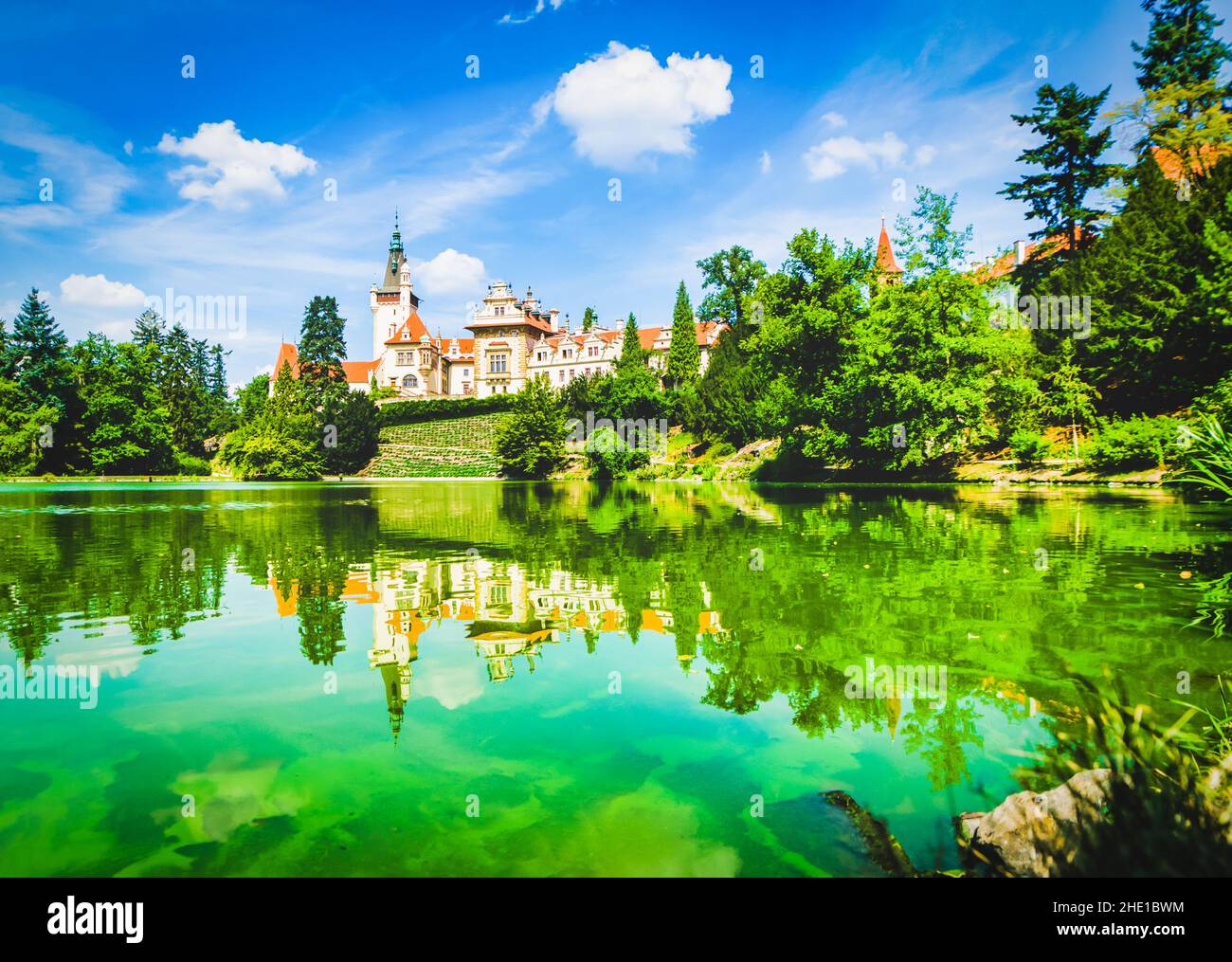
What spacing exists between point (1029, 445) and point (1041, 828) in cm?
3271

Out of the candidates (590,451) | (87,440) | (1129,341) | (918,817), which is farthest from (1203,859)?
(87,440)

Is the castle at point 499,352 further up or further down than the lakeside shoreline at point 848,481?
further up

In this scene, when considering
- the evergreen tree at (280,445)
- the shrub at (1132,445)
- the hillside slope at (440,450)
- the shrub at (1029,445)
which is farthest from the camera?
the hillside slope at (440,450)

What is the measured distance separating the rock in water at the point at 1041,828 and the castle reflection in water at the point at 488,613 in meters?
3.44

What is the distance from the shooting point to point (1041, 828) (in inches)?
130

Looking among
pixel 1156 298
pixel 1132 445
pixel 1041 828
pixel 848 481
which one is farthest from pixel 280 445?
pixel 1041 828

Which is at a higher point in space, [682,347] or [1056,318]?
[682,347]

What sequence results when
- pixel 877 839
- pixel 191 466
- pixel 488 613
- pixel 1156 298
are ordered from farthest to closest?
pixel 191 466 < pixel 1156 298 < pixel 488 613 < pixel 877 839

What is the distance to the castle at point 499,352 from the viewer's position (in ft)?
304

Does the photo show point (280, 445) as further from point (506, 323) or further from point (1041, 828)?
point (1041, 828)

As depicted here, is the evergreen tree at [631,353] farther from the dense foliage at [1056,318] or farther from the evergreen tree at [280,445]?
the evergreen tree at [280,445]

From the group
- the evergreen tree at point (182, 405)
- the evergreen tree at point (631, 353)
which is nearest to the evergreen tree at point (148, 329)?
the evergreen tree at point (182, 405)
